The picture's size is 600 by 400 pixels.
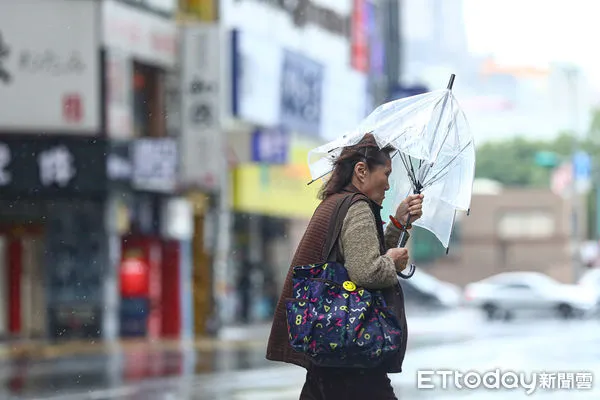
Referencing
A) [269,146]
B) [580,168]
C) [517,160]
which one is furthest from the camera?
[517,160]

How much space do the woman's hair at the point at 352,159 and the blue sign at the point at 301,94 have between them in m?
32.7

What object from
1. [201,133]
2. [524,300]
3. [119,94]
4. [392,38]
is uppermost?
[392,38]

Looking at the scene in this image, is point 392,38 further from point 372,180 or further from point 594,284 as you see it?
point 372,180

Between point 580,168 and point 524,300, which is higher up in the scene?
point 580,168

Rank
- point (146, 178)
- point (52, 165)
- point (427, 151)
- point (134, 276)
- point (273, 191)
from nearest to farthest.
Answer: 1. point (427, 151)
2. point (52, 165)
3. point (146, 178)
4. point (134, 276)
5. point (273, 191)

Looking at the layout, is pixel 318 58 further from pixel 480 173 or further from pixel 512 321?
pixel 480 173

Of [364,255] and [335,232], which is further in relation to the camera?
[335,232]

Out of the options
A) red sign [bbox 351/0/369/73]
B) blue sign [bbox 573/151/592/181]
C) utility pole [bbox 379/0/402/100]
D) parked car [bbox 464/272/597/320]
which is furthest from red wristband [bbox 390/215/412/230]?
blue sign [bbox 573/151/592/181]

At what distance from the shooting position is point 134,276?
32.2 meters

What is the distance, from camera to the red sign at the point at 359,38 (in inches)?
1750

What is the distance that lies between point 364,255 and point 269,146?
3271 cm

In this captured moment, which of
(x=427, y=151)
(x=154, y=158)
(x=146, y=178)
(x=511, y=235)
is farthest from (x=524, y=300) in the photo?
(x=427, y=151)

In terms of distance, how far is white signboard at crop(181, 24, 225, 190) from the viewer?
30.4 m

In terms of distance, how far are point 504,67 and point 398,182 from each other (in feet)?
263
